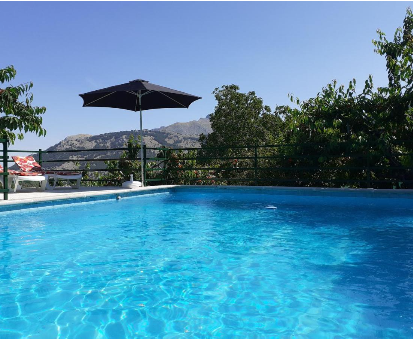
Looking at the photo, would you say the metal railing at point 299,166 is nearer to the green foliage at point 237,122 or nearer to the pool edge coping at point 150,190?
the pool edge coping at point 150,190

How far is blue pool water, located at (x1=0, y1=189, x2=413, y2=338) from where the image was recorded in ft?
6.70

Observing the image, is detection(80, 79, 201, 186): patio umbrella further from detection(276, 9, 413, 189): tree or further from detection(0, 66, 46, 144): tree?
detection(276, 9, 413, 189): tree

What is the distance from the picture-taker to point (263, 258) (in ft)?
10.9

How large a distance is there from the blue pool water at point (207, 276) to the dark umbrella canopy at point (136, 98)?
393 centimetres

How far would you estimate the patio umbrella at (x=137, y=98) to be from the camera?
8.47 meters

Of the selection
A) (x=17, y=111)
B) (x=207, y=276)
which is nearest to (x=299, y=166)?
(x=207, y=276)

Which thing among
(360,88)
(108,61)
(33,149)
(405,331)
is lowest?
(405,331)

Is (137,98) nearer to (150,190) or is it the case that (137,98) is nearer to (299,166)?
(150,190)

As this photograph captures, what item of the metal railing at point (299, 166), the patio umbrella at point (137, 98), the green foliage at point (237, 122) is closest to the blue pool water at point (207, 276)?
the metal railing at point (299, 166)

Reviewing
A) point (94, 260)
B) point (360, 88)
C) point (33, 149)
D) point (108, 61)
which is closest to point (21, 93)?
point (33, 149)

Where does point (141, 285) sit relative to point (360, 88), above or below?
below

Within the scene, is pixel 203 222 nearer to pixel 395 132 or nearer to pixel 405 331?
pixel 405 331

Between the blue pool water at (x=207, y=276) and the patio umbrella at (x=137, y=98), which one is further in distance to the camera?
the patio umbrella at (x=137, y=98)

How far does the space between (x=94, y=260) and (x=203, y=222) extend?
2.14 metres
